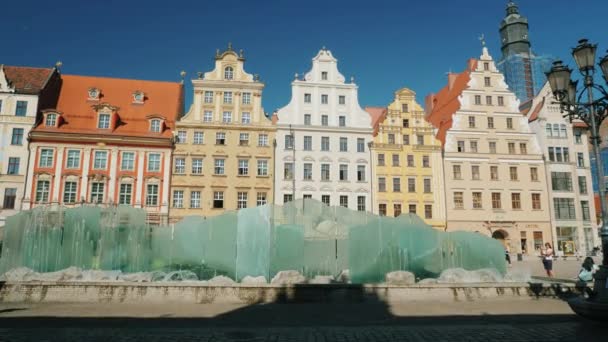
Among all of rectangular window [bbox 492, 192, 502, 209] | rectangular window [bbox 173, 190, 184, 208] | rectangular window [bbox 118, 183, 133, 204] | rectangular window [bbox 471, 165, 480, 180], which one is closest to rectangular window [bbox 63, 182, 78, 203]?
rectangular window [bbox 118, 183, 133, 204]

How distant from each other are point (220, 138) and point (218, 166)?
239cm

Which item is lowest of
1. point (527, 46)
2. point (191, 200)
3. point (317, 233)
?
point (317, 233)

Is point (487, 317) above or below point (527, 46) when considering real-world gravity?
below

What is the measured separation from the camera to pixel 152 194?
32844 millimetres

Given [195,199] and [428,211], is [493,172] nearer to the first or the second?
[428,211]

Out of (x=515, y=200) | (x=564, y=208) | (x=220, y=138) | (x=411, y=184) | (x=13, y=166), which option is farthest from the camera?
(x=564, y=208)

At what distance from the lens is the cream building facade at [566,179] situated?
36438mm

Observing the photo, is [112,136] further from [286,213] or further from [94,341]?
[94,341]

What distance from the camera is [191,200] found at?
1312 inches

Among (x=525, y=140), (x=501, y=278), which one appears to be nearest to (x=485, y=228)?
(x=525, y=140)

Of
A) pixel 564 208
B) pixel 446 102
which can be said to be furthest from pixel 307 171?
pixel 564 208

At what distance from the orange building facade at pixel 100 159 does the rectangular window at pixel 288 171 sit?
9239 mm

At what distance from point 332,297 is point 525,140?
32.7 m

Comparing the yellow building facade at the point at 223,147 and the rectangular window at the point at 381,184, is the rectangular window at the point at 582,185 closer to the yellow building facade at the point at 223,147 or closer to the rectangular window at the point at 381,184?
the rectangular window at the point at 381,184
